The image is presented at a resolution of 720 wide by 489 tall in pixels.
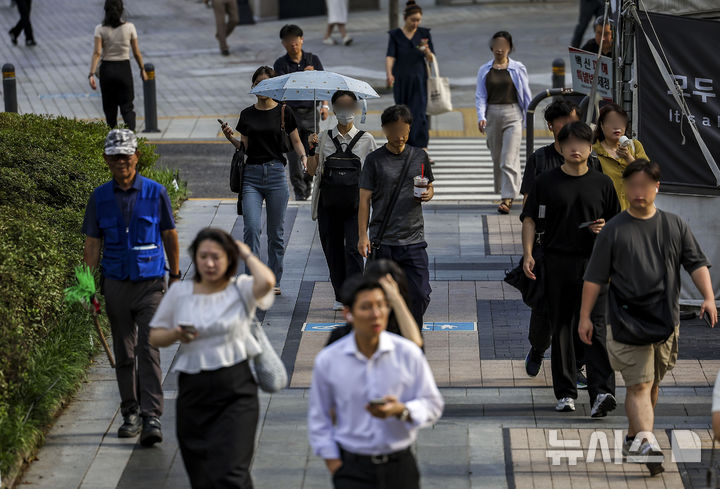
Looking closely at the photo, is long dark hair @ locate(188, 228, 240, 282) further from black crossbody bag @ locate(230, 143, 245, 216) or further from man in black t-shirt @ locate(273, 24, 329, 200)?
man in black t-shirt @ locate(273, 24, 329, 200)

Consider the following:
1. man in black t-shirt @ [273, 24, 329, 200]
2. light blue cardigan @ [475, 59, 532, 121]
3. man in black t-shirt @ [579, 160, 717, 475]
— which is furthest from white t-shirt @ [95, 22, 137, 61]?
man in black t-shirt @ [579, 160, 717, 475]

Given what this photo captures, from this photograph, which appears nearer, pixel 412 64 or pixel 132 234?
pixel 132 234

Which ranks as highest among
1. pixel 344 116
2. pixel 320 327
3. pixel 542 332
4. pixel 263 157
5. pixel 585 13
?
pixel 344 116

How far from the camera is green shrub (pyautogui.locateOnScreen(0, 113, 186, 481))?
791cm

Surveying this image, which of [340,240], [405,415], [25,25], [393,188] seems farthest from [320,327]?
[25,25]

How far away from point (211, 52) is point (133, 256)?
18357 millimetres

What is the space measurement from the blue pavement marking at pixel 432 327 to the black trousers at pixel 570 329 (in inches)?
72.6

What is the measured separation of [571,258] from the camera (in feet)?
26.6

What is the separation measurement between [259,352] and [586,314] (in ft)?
6.89

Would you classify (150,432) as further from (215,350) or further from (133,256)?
(215,350)

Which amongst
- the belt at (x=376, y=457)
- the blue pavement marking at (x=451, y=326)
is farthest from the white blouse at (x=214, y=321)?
the blue pavement marking at (x=451, y=326)

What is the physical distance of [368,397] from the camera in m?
5.30

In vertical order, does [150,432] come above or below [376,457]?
below

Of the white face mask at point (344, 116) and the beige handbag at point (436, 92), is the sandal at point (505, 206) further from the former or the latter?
the white face mask at point (344, 116)
